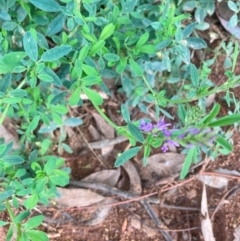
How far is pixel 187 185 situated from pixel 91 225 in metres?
0.39

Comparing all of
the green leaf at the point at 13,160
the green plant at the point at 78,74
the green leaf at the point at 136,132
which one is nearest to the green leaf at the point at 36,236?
the green plant at the point at 78,74

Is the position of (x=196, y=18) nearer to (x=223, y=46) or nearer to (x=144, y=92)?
(x=223, y=46)

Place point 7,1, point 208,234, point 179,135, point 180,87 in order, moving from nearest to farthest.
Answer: point 179,135 < point 7,1 < point 208,234 < point 180,87

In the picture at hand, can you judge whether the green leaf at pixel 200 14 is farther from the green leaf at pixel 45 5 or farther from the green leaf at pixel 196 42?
the green leaf at pixel 45 5

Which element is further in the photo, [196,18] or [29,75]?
[196,18]

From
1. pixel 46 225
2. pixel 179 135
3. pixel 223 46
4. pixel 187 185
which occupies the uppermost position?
pixel 179 135

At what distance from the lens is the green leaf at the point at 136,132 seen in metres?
1.35

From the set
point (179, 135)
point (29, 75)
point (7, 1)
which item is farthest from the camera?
point (7, 1)

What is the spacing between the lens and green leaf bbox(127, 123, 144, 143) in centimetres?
135

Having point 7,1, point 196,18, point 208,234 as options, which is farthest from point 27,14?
point 208,234

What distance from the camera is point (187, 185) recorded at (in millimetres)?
2025

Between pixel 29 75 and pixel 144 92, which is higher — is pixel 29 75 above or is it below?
above

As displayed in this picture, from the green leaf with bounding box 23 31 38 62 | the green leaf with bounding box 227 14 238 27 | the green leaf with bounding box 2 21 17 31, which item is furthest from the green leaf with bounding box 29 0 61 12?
the green leaf with bounding box 227 14 238 27

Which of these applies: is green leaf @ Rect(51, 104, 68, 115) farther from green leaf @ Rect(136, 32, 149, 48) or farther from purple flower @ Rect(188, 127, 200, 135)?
purple flower @ Rect(188, 127, 200, 135)
